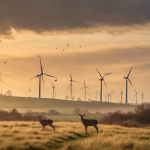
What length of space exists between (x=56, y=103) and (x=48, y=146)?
5097 inches

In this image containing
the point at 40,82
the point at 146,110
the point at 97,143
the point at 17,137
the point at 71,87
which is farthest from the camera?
the point at 71,87

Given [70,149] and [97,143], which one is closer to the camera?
[70,149]

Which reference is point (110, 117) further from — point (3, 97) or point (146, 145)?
point (3, 97)

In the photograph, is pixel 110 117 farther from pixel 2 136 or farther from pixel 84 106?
pixel 84 106

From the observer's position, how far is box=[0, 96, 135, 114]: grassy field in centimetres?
13862

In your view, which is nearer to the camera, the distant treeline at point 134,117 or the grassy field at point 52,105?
the distant treeline at point 134,117

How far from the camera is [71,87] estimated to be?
13988 centimetres

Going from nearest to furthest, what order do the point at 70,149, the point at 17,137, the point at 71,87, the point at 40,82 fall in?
the point at 70,149 → the point at 17,137 → the point at 40,82 → the point at 71,87

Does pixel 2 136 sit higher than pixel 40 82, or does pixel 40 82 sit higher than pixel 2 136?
pixel 40 82

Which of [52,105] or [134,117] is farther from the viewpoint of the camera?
[52,105]

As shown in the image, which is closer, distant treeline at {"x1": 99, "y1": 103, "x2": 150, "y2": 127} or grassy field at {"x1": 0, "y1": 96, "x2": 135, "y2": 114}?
distant treeline at {"x1": 99, "y1": 103, "x2": 150, "y2": 127}

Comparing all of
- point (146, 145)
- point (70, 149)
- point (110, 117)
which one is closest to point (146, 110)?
point (110, 117)

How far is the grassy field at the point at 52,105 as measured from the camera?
138625mm

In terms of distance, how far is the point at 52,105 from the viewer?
149750 mm
